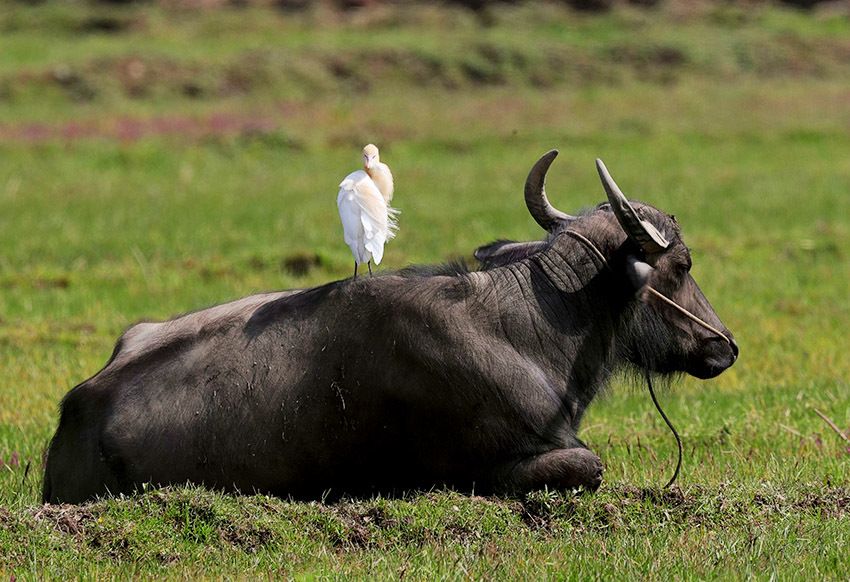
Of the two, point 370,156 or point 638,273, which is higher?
point 370,156

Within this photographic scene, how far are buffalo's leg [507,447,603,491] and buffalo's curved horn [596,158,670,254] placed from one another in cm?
97

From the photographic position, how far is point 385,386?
6281 mm

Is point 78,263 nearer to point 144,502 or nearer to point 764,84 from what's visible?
point 144,502

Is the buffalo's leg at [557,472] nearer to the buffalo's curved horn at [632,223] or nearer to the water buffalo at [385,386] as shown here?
the water buffalo at [385,386]

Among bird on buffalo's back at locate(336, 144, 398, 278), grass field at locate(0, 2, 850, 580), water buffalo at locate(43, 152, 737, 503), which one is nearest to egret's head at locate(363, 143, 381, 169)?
A: bird on buffalo's back at locate(336, 144, 398, 278)

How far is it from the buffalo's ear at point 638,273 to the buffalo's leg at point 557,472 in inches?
30.5

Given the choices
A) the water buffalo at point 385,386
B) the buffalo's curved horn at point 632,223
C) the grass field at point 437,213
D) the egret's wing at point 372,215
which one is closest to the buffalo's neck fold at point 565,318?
the water buffalo at point 385,386

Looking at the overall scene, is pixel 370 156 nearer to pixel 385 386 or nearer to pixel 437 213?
pixel 385 386

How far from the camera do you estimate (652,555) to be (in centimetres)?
550

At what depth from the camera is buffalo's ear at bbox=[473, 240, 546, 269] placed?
6.81 meters

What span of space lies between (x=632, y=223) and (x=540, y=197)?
0.63 meters

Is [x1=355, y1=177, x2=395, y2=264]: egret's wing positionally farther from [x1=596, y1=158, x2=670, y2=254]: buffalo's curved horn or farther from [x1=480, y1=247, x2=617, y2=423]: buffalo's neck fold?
[x1=596, y1=158, x2=670, y2=254]: buffalo's curved horn

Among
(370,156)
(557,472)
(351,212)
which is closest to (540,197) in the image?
(370,156)

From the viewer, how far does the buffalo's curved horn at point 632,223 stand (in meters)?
6.20
